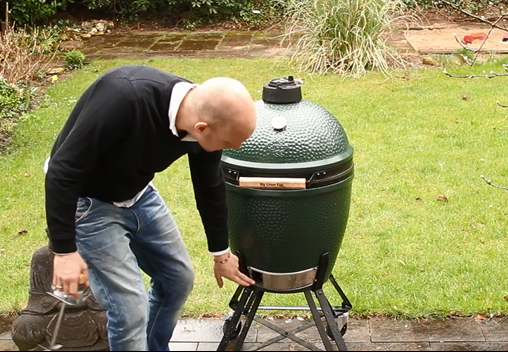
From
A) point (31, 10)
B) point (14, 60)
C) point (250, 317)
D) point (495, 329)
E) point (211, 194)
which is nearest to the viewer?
point (211, 194)

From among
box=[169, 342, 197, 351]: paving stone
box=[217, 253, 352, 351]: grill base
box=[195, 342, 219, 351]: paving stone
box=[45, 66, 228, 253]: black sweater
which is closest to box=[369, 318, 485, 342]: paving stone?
box=[217, 253, 352, 351]: grill base

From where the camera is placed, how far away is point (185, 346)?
3.27 m

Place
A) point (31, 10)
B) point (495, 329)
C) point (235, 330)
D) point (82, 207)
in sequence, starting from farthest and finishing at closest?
point (31, 10) < point (495, 329) < point (235, 330) < point (82, 207)

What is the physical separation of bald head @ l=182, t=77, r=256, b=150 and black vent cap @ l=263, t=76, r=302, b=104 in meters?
0.64

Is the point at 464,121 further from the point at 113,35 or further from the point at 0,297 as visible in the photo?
the point at 113,35

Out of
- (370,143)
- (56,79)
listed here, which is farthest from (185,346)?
A: (56,79)

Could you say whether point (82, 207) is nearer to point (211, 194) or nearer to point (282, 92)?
point (211, 194)

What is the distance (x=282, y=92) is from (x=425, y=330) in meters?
1.51

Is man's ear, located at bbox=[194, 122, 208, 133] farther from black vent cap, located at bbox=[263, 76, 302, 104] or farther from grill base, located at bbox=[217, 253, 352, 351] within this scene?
grill base, located at bbox=[217, 253, 352, 351]

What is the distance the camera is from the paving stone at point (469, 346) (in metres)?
3.23

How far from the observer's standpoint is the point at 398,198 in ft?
16.8

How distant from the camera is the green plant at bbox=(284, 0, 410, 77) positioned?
8.71m

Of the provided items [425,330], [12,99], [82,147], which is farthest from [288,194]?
[12,99]

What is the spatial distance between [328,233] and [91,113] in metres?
1.25
